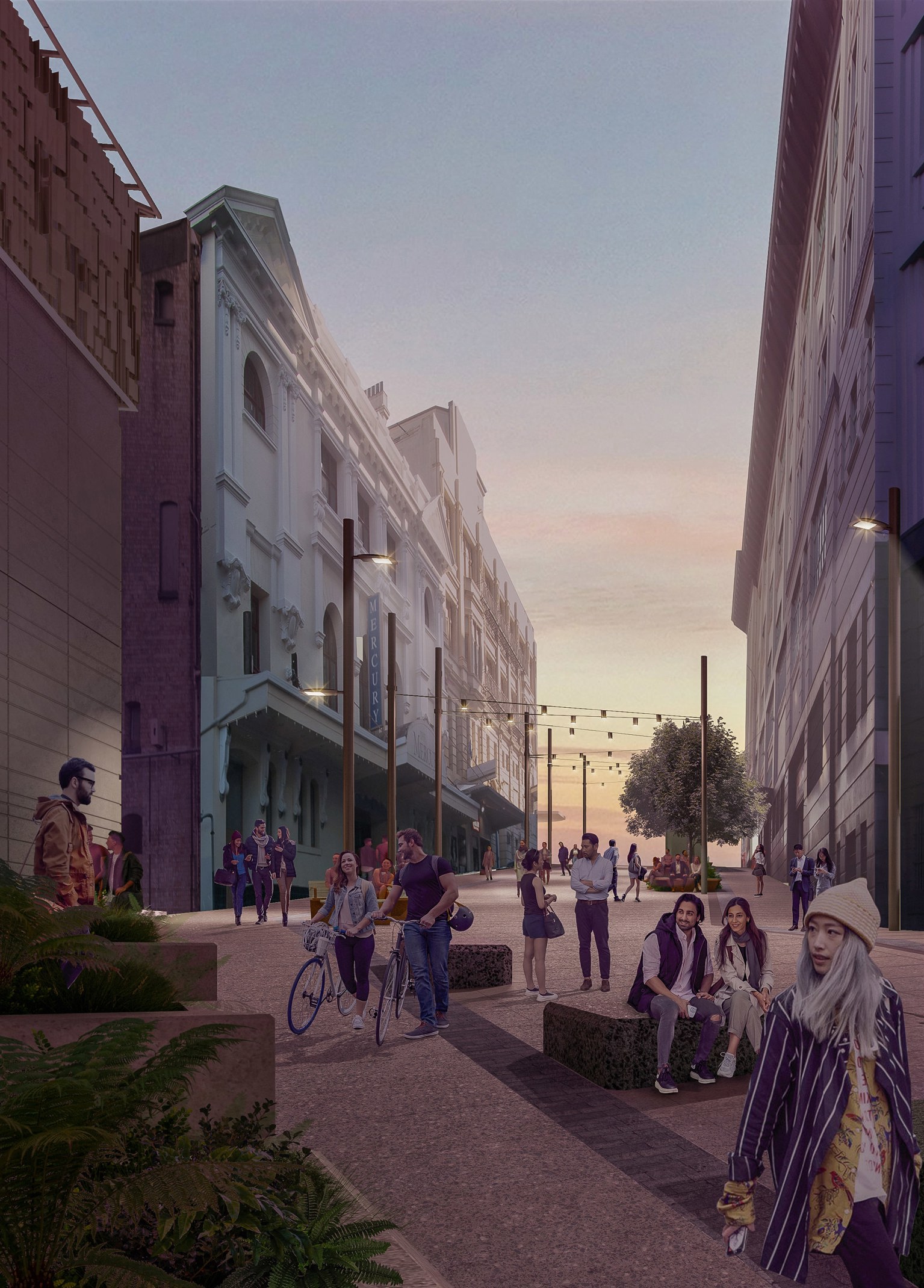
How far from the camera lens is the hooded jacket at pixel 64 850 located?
10.5 metres

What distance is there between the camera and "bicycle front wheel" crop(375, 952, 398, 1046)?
12125mm

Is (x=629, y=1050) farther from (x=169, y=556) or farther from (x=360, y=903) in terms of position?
(x=169, y=556)

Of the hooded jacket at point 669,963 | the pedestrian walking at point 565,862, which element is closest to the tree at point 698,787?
the pedestrian walking at point 565,862

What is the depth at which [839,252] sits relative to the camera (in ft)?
140

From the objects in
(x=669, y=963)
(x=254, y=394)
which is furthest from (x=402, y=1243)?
(x=254, y=394)

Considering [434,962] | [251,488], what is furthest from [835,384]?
[434,962]

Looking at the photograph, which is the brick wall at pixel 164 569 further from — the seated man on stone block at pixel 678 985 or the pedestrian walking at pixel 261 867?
the seated man on stone block at pixel 678 985

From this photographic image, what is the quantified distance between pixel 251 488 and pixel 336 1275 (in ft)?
125

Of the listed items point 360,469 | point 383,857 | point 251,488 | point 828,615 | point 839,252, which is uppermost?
point 839,252

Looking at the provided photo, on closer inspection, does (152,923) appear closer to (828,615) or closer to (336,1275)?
(336,1275)

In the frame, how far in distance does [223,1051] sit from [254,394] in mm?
38045

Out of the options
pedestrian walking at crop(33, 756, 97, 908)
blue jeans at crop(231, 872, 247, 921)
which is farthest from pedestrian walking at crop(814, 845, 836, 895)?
pedestrian walking at crop(33, 756, 97, 908)

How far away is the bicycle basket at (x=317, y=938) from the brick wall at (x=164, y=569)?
23.9 meters

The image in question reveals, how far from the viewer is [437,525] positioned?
71500 millimetres
